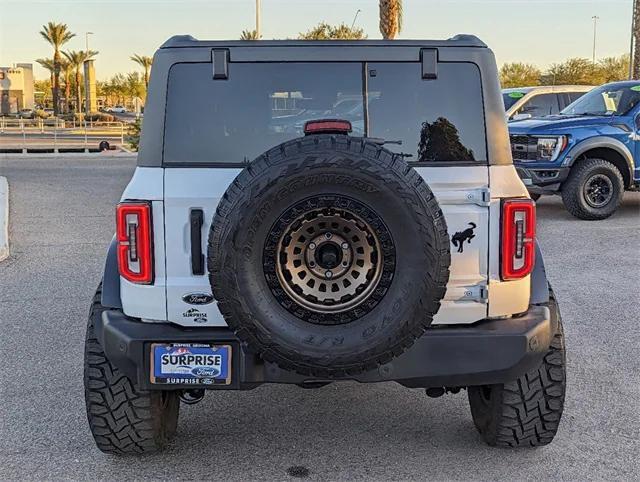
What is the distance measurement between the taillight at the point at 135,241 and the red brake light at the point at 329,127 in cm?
76

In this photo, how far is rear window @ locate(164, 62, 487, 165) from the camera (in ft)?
11.1

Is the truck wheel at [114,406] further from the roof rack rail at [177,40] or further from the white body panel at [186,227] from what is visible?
the roof rack rail at [177,40]

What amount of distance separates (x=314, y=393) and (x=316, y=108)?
1.86 metres

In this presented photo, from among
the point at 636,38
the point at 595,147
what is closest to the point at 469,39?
the point at 595,147

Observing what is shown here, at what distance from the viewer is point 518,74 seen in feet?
200

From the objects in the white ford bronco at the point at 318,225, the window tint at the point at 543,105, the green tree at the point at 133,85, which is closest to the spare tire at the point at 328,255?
the white ford bronco at the point at 318,225

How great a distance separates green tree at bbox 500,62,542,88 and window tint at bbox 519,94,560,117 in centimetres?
3890

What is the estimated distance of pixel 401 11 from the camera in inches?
904

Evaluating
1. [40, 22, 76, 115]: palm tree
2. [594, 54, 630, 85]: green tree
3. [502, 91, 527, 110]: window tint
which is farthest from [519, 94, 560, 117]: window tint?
[40, 22, 76, 115]: palm tree

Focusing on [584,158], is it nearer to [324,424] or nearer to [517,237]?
[324,424]

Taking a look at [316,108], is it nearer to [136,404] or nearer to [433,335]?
[433,335]

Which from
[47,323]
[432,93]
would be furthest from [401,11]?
[432,93]

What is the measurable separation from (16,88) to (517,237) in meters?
72.0

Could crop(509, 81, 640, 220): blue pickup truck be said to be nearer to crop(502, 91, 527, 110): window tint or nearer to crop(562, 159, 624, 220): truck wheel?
crop(562, 159, 624, 220): truck wheel
